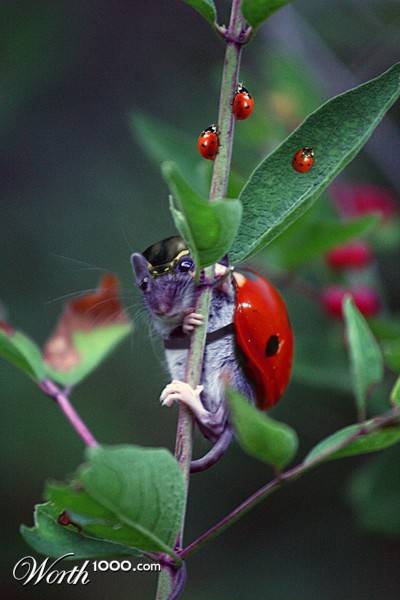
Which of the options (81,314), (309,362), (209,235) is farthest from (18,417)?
(209,235)

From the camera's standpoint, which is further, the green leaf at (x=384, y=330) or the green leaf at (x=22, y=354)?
the green leaf at (x=384, y=330)

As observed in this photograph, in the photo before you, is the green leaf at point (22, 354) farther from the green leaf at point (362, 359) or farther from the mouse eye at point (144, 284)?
the green leaf at point (362, 359)

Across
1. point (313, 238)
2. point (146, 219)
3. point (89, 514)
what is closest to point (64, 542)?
point (89, 514)

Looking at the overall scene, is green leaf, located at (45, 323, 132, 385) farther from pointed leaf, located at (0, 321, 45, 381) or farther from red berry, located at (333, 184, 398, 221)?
red berry, located at (333, 184, 398, 221)

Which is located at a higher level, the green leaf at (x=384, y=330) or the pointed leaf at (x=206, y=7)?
the pointed leaf at (x=206, y=7)

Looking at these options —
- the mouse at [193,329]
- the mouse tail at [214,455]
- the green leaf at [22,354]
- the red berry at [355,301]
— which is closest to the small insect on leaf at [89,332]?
the green leaf at [22,354]

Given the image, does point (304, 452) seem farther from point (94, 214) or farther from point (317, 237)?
point (94, 214)
